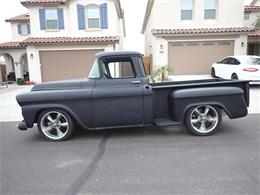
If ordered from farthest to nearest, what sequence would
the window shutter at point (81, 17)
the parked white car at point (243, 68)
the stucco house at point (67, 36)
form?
the window shutter at point (81, 17)
the stucco house at point (67, 36)
the parked white car at point (243, 68)

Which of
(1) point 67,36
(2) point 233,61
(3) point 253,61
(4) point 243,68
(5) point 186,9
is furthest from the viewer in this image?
(1) point 67,36

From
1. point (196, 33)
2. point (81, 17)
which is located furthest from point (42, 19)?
point (196, 33)

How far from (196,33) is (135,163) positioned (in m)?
13.5

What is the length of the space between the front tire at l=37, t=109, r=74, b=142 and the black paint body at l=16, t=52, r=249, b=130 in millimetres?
131

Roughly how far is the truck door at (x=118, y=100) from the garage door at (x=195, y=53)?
1154cm

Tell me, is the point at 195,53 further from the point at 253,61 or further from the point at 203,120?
the point at 203,120

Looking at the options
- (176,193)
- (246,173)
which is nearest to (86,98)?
(176,193)

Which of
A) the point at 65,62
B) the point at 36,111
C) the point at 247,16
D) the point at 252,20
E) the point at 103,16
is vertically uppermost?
the point at 247,16

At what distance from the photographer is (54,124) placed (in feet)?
16.5

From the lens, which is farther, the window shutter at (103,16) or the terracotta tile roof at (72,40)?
the window shutter at (103,16)

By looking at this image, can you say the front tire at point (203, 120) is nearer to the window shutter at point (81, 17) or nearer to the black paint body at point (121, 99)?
the black paint body at point (121, 99)

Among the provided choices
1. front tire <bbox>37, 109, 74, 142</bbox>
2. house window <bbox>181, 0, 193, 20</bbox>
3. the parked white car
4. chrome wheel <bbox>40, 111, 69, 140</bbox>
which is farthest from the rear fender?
house window <bbox>181, 0, 193, 20</bbox>

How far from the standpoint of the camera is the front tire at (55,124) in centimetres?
496

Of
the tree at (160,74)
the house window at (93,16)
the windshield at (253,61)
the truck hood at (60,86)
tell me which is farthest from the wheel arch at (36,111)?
the house window at (93,16)
